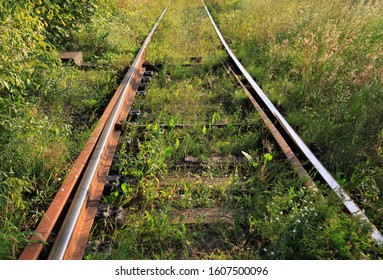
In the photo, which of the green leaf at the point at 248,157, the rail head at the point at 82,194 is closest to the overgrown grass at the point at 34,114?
the rail head at the point at 82,194

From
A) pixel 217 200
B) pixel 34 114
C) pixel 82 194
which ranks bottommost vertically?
pixel 217 200

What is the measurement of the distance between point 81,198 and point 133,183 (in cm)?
59

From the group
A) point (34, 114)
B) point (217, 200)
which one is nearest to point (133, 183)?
point (217, 200)

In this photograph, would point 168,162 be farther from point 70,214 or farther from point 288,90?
point 288,90

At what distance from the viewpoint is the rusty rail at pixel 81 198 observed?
2.27 meters

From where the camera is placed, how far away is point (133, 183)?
3127mm

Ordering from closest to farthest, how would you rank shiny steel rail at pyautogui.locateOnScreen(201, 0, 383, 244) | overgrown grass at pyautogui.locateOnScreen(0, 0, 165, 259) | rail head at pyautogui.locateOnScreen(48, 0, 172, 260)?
rail head at pyautogui.locateOnScreen(48, 0, 172, 260) → shiny steel rail at pyautogui.locateOnScreen(201, 0, 383, 244) → overgrown grass at pyautogui.locateOnScreen(0, 0, 165, 259)

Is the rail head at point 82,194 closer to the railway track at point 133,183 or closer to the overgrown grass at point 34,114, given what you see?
the railway track at point 133,183

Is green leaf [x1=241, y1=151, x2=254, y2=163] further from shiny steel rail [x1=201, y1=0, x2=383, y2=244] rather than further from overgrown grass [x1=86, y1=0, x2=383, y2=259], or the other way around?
shiny steel rail [x1=201, y1=0, x2=383, y2=244]

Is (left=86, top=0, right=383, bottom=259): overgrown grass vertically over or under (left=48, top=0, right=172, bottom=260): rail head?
under

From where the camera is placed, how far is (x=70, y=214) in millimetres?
2447

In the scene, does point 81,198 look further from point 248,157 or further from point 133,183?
point 248,157

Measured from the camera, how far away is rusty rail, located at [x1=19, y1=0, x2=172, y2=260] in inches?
89.5

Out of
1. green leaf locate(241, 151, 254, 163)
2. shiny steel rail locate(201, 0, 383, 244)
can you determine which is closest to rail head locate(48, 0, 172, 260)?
green leaf locate(241, 151, 254, 163)
